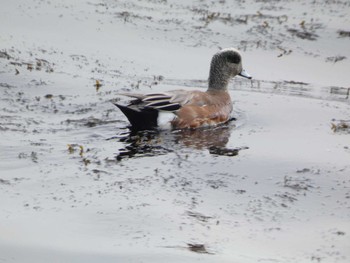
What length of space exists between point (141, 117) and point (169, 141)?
1.63ft

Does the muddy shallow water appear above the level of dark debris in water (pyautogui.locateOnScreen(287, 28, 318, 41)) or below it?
below

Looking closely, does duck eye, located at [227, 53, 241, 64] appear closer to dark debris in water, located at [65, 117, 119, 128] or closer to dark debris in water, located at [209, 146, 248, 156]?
dark debris in water, located at [65, 117, 119, 128]

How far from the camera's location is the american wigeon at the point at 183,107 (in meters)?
8.16

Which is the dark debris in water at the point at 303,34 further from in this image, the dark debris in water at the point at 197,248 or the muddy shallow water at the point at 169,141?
the dark debris in water at the point at 197,248

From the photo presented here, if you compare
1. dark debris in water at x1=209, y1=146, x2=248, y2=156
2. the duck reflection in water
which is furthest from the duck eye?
dark debris in water at x1=209, y1=146, x2=248, y2=156

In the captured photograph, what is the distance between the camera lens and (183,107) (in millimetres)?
8422

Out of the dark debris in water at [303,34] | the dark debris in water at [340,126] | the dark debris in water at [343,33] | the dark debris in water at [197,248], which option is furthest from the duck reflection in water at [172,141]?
the dark debris in water at [343,33]

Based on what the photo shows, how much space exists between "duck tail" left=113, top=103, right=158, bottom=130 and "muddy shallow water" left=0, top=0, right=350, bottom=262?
0.67 feet

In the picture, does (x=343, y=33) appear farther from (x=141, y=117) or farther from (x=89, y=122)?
(x=89, y=122)

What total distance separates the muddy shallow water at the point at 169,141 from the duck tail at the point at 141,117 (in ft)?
0.67

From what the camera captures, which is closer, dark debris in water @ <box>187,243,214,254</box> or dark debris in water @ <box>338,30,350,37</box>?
dark debris in water @ <box>187,243,214,254</box>

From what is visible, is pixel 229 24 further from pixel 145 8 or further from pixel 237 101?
pixel 237 101

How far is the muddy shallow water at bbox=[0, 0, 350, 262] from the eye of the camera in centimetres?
541

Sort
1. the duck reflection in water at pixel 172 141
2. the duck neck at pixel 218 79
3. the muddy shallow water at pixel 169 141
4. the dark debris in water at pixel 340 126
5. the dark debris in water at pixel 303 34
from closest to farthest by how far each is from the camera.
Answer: the muddy shallow water at pixel 169 141
the duck reflection in water at pixel 172 141
the dark debris in water at pixel 340 126
the duck neck at pixel 218 79
the dark debris in water at pixel 303 34
